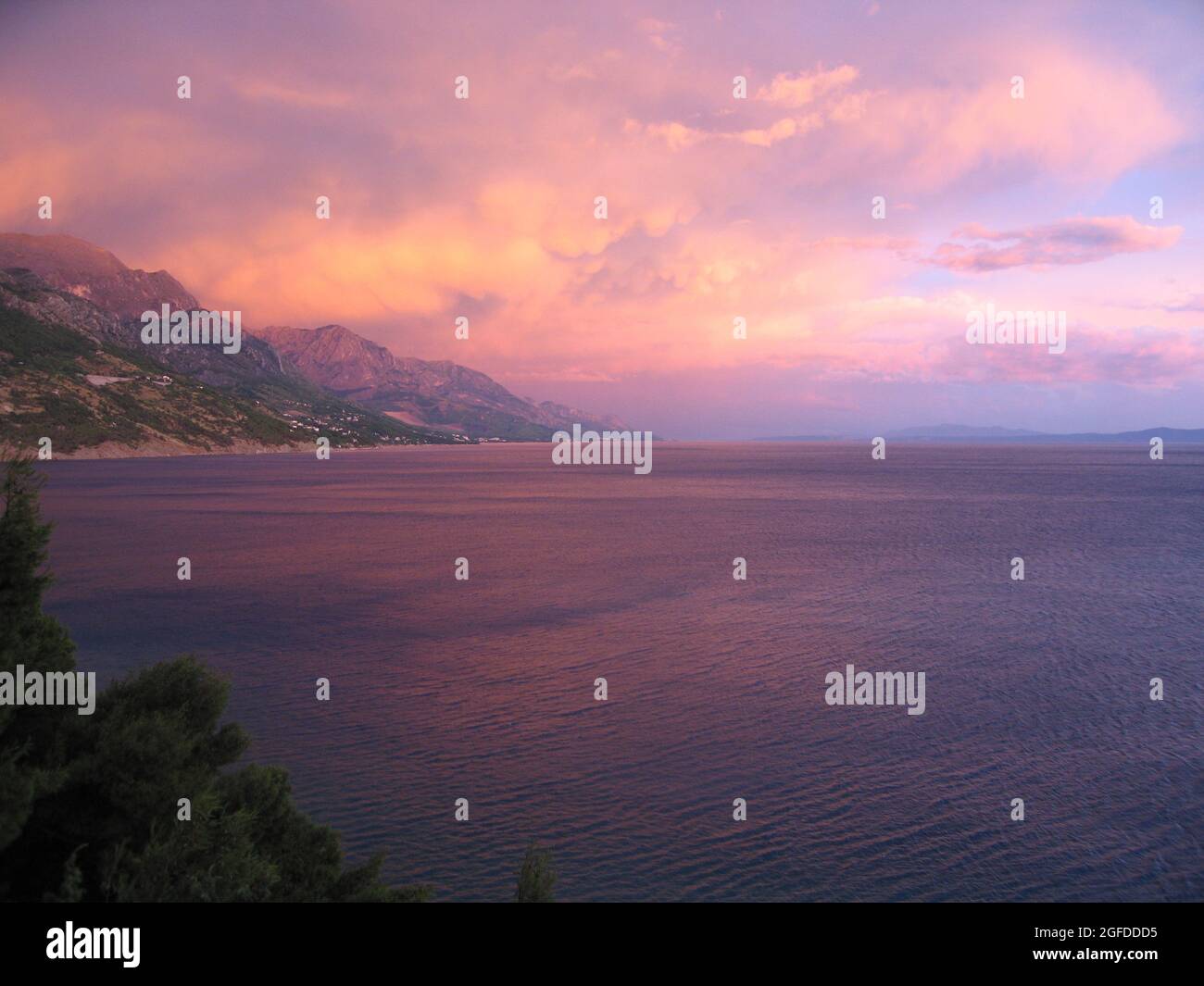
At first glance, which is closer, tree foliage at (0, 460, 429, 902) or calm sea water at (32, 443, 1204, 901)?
tree foliage at (0, 460, 429, 902)

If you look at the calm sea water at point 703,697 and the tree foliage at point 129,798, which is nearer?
the tree foliage at point 129,798

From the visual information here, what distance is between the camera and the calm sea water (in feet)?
61.2

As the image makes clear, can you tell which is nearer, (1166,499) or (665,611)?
(665,611)

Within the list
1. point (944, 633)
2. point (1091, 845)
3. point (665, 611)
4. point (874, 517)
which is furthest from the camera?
point (874, 517)

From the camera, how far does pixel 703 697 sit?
1172 inches

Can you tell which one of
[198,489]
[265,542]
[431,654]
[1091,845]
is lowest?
[1091,845]

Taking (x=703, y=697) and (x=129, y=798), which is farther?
(x=703, y=697)

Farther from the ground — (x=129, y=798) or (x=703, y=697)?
(x=129, y=798)

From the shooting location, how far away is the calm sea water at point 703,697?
18.7 m

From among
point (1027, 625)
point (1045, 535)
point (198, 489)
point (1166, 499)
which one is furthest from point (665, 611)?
point (1166, 499)

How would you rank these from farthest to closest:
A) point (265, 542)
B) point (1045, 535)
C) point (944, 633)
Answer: point (1045, 535)
point (265, 542)
point (944, 633)
